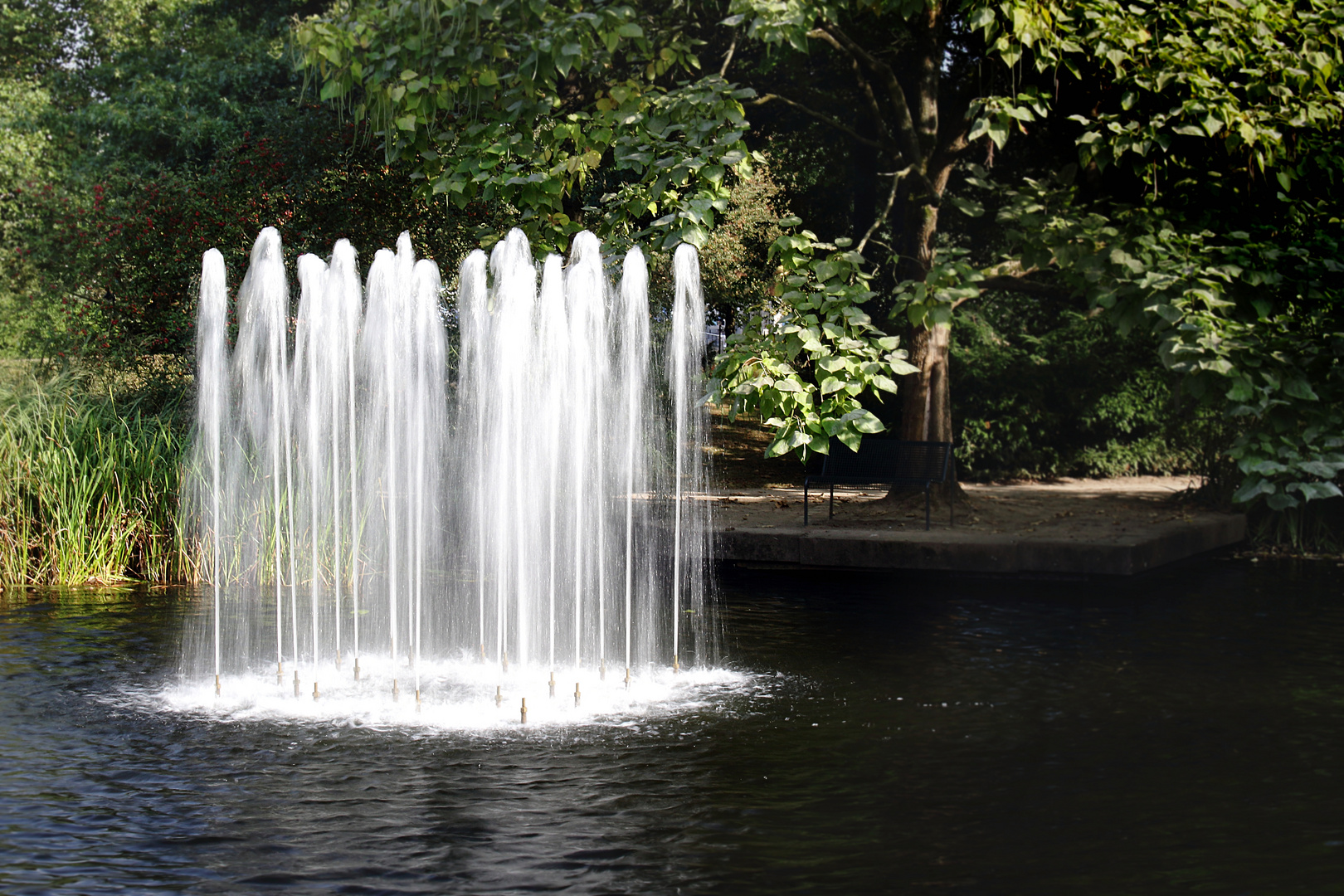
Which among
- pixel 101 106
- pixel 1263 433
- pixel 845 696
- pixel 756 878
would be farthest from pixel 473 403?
pixel 101 106

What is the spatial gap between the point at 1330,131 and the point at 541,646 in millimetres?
8824

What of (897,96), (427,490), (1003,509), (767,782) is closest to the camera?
(767,782)

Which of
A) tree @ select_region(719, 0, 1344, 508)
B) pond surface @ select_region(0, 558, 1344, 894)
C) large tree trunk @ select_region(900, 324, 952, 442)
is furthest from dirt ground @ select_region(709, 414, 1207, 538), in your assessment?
pond surface @ select_region(0, 558, 1344, 894)

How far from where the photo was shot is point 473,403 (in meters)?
11.7

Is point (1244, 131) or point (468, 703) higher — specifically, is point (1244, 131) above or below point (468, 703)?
above

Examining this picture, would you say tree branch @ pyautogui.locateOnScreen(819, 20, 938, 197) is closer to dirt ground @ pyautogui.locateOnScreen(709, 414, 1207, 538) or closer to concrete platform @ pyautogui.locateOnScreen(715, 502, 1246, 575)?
dirt ground @ pyautogui.locateOnScreen(709, 414, 1207, 538)

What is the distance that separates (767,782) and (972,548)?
23.5 feet

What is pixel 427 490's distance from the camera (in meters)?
11.7

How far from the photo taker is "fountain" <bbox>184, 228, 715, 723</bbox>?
820 cm

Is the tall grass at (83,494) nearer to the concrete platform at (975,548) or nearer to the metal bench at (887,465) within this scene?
the concrete platform at (975,548)

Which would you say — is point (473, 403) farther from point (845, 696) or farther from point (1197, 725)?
point (1197, 725)

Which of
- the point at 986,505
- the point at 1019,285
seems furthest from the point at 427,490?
the point at 1019,285

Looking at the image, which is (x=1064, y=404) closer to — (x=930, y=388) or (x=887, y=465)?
(x=930, y=388)

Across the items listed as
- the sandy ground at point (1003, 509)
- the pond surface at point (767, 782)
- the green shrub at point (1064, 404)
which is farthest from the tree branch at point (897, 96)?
the pond surface at point (767, 782)
